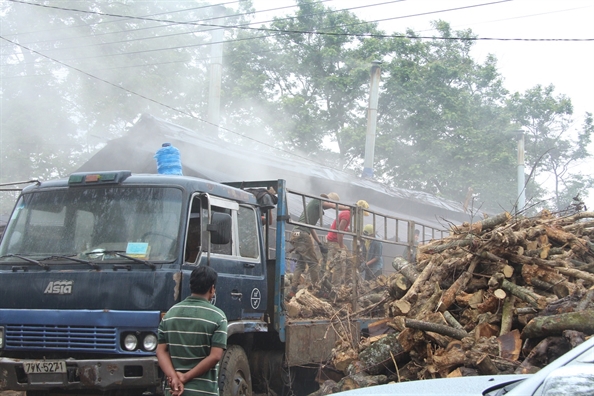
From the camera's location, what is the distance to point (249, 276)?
6.39 meters

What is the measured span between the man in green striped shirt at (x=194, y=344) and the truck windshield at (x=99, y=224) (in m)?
1.49

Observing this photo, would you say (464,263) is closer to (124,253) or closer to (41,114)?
(124,253)

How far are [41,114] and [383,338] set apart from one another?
1999 cm

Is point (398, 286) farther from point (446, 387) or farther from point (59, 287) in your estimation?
point (446, 387)

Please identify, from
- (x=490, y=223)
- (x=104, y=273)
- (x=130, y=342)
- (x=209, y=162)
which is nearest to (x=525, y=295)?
(x=490, y=223)

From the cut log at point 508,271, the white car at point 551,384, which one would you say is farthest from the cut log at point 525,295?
the white car at point 551,384

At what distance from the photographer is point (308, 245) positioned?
8.22 m

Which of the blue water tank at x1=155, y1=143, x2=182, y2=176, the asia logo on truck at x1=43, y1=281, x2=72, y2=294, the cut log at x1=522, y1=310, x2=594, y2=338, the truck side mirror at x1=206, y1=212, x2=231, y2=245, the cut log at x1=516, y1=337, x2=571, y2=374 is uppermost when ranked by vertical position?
the blue water tank at x1=155, y1=143, x2=182, y2=176

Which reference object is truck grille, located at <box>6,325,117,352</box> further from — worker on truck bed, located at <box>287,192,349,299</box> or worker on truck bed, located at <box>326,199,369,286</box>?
worker on truck bed, located at <box>326,199,369,286</box>

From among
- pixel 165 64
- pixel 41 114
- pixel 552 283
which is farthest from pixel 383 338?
pixel 165 64

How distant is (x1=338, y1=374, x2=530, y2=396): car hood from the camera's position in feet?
10.3

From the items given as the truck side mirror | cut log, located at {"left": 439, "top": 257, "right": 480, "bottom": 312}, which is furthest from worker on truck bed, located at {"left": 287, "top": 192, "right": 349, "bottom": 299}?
the truck side mirror

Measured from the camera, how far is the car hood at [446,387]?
123 inches

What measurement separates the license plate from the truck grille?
129 millimetres
